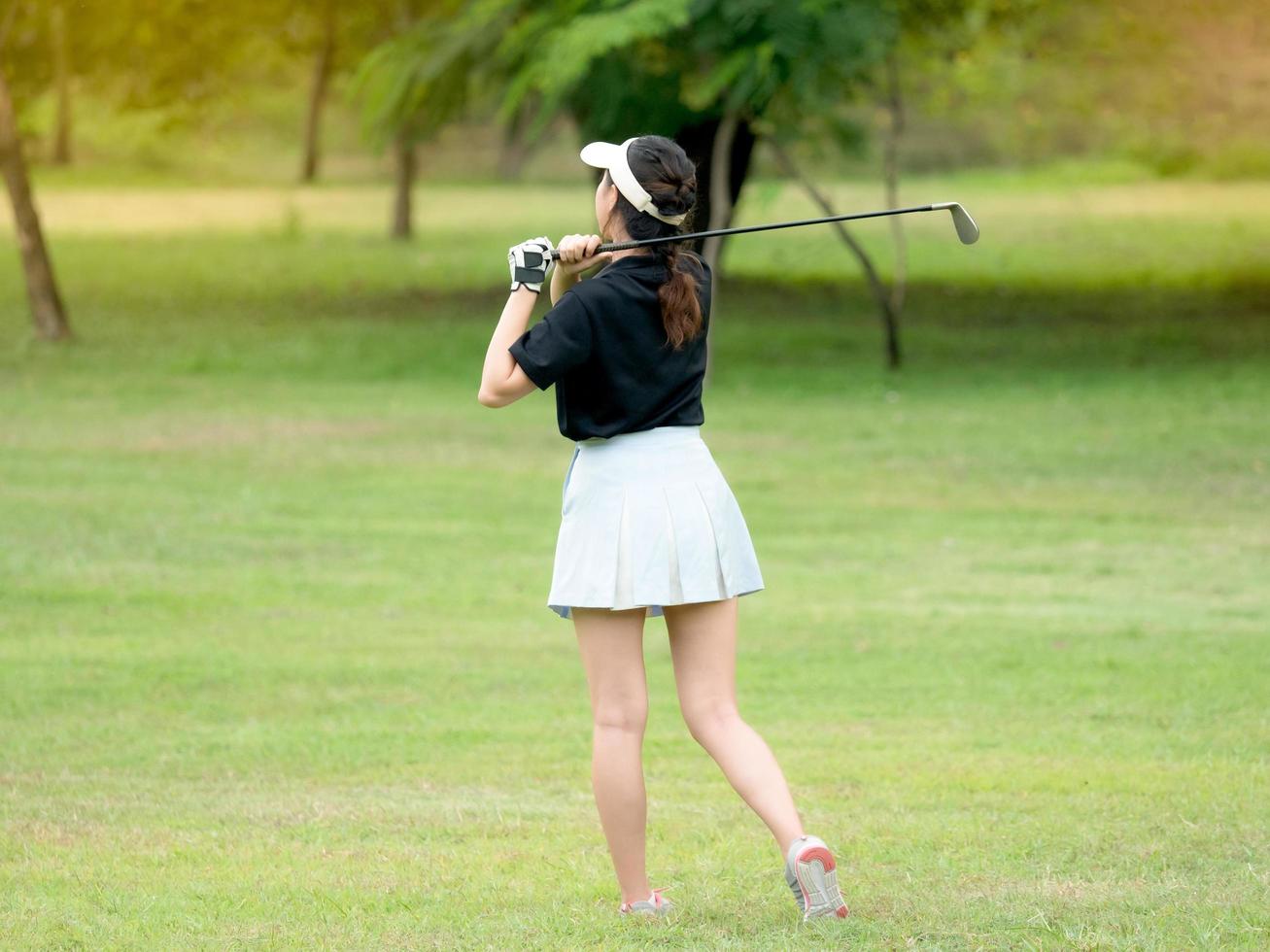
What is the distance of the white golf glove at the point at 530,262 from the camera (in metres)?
4.13

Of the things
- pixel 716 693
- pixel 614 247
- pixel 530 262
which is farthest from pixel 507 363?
→ pixel 716 693

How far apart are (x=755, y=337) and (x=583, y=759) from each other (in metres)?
15.9

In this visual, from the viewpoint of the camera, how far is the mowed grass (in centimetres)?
461

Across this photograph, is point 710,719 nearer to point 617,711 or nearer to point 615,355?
point 617,711

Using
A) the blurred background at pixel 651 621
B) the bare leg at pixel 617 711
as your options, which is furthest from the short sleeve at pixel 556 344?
the blurred background at pixel 651 621

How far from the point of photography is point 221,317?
23.9 meters

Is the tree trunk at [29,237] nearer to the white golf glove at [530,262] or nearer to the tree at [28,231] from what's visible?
the tree at [28,231]

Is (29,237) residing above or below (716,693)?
below

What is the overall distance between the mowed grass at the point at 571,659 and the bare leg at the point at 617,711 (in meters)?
0.27

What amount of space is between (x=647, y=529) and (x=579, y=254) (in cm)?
61

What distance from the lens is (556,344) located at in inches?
159

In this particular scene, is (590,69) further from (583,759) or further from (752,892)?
(752,892)

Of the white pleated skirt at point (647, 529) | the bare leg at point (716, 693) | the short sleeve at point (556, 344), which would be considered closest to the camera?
the short sleeve at point (556, 344)

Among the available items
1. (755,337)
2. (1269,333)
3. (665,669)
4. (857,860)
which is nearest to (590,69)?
(755,337)
